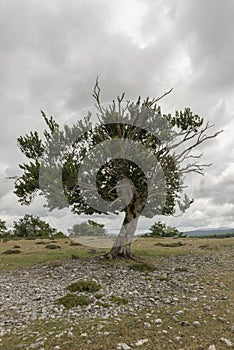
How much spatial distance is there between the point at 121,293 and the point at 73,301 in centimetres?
281

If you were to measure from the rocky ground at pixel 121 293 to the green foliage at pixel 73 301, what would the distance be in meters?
0.32

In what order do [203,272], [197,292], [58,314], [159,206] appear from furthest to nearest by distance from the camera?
[159,206], [203,272], [197,292], [58,314]

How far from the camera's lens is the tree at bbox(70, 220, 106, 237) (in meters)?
25.3

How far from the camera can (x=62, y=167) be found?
22.3 meters

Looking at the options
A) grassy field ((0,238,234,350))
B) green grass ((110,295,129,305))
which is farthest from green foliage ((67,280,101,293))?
grassy field ((0,238,234,350))

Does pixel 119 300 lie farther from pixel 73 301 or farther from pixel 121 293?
pixel 73 301

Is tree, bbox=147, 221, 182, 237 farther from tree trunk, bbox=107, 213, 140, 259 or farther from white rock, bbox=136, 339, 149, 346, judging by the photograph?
white rock, bbox=136, 339, 149, 346

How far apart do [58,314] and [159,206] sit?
17.9 metres

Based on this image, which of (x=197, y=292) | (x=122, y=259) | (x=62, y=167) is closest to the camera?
(x=197, y=292)

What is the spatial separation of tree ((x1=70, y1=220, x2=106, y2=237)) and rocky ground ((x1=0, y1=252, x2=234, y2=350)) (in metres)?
2.88

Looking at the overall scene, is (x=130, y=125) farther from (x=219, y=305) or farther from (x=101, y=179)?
(x=219, y=305)

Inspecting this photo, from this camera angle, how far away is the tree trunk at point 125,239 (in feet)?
85.4

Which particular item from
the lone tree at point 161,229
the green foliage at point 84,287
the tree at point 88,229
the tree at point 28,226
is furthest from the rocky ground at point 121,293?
the tree at point 28,226

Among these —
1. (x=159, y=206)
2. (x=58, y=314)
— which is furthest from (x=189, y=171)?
(x=58, y=314)
